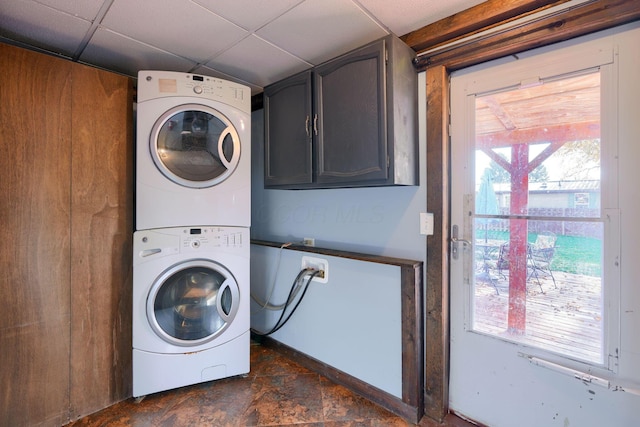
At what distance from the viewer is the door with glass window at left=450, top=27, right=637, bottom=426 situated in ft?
4.01

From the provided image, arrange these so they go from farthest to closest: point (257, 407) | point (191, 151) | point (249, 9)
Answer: point (191, 151), point (257, 407), point (249, 9)

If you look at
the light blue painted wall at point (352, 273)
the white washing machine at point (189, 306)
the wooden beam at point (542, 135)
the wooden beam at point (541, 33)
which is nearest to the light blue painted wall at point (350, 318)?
the light blue painted wall at point (352, 273)

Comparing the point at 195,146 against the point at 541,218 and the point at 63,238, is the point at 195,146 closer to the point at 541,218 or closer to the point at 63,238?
the point at 63,238

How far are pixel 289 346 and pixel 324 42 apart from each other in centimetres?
210

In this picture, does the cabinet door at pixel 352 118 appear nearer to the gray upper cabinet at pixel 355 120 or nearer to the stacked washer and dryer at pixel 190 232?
the gray upper cabinet at pixel 355 120

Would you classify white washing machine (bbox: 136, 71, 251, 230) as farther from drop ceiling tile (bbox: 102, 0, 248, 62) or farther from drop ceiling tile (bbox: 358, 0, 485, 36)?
drop ceiling tile (bbox: 358, 0, 485, 36)

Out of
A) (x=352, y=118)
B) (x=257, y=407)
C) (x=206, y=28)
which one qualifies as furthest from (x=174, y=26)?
(x=257, y=407)

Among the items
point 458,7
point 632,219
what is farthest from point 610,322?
point 458,7

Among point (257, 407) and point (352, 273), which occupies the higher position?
point (352, 273)

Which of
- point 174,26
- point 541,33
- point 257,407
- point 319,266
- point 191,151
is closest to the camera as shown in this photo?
point 541,33

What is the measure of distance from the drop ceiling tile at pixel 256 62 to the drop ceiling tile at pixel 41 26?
2.31 ft

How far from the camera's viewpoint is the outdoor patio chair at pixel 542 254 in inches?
52.7

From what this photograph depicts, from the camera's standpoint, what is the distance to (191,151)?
185cm

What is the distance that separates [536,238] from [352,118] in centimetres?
106
